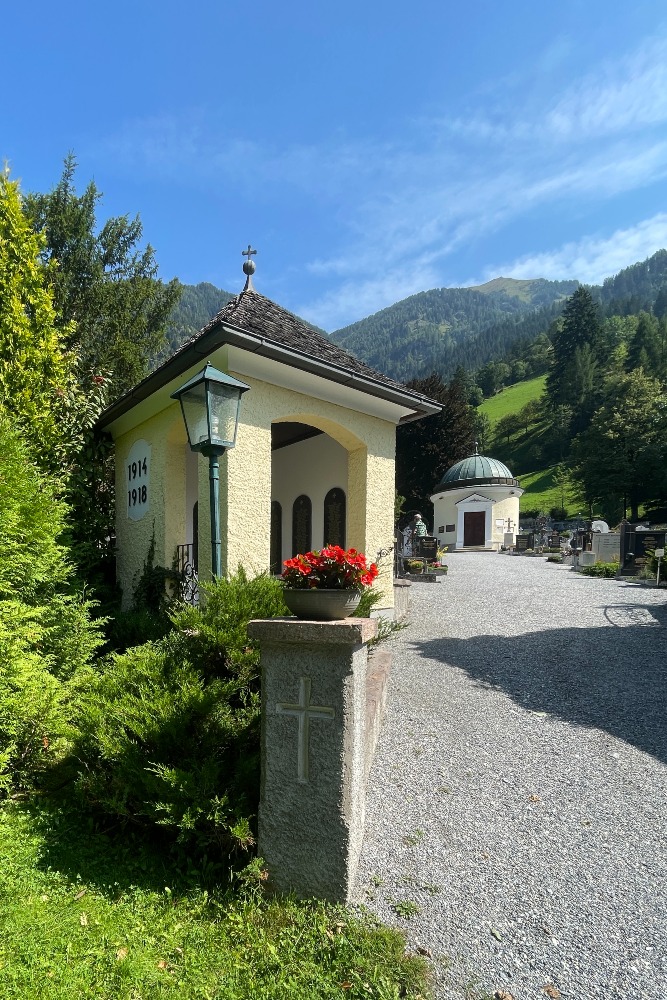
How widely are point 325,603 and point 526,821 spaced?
2.18 meters

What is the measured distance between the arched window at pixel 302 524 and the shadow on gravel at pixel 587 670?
444 cm

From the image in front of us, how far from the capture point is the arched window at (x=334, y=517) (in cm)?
1094

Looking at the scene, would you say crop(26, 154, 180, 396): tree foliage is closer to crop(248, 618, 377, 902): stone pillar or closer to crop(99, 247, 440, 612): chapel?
crop(99, 247, 440, 612): chapel

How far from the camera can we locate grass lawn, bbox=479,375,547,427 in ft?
285

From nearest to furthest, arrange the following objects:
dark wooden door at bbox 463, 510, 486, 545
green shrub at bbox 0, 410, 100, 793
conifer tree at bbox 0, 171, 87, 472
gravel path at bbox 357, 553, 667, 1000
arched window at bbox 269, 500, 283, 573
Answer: gravel path at bbox 357, 553, 667, 1000, green shrub at bbox 0, 410, 100, 793, conifer tree at bbox 0, 171, 87, 472, arched window at bbox 269, 500, 283, 573, dark wooden door at bbox 463, 510, 486, 545

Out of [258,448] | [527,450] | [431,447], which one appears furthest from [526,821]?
[527,450]

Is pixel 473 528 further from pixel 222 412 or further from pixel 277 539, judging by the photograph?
pixel 222 412

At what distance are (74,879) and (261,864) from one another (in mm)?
1118

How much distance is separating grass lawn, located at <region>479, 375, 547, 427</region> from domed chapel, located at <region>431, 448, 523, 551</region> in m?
50.8

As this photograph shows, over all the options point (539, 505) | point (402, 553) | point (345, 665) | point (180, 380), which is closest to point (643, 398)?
point (539, 505)

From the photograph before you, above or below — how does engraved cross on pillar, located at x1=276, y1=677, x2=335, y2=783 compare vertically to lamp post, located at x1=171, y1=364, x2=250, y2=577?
below

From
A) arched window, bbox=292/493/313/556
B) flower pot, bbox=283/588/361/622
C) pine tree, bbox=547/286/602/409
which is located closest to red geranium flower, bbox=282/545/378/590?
flower pot, bbox=283/588/361/622

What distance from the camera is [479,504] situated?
34344 mm

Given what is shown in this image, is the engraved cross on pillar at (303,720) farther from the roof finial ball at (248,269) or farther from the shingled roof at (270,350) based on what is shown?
the roof finial ball at (248,269)
